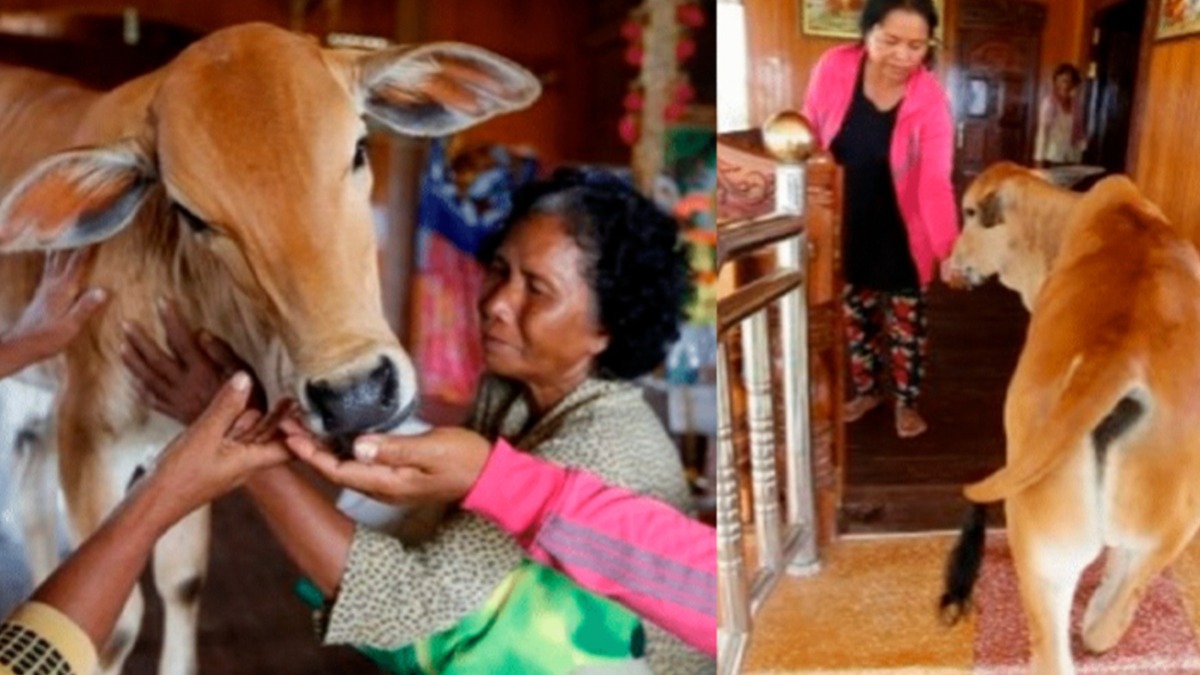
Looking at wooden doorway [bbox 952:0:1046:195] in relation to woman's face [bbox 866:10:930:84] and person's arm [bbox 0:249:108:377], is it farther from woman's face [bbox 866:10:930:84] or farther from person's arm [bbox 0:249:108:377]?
person's arm [bbox 0:249:108:377]

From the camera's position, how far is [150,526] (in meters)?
1.12

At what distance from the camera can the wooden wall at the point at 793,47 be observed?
1216mm

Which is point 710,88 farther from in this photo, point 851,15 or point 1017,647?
point 1017,647

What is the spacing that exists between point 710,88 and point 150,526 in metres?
0.66

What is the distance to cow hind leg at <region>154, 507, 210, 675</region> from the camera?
3.73 ft

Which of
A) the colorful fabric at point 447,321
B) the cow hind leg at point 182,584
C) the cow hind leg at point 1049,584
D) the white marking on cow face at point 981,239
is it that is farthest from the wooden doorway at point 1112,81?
the cow hind leg at point 182,584

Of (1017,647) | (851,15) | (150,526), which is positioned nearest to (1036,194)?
(851,15)

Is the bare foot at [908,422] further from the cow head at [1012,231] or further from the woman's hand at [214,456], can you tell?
the woman's hand at [214,456]

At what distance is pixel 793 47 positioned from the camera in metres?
1.22

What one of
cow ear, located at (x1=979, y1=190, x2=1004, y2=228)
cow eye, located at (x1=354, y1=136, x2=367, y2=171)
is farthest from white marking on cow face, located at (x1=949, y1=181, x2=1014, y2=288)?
cow eye, located at (x1=354, y1=136, x2=367, y2=171)

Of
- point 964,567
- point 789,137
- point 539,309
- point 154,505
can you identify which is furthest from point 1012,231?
point 154,505

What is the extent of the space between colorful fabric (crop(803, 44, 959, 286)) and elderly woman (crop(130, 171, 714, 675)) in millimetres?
196

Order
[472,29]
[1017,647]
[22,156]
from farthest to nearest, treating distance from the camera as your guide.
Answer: [1017,647] → [472,29] → [22,156]

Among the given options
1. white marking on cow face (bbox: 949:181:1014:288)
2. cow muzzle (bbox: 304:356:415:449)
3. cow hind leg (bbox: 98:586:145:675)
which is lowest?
cow hind leg (bbox: 98:586:145:675)
